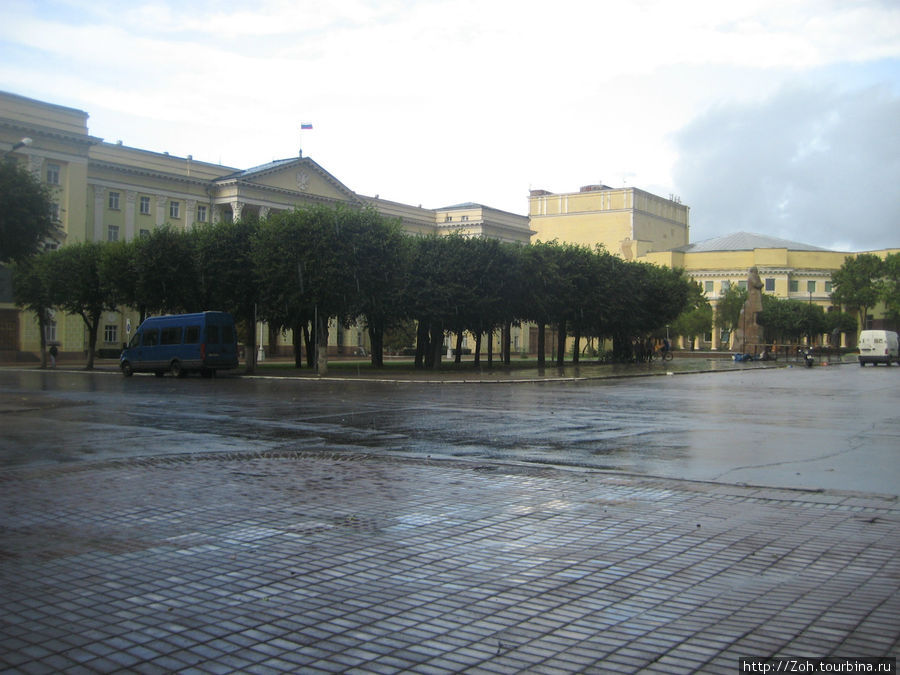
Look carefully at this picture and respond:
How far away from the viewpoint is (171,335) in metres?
39.5

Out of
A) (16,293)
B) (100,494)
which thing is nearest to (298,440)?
(100,494)

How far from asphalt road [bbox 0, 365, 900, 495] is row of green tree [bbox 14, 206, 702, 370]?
1502 centimetres

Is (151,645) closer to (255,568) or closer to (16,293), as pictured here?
(255,568)

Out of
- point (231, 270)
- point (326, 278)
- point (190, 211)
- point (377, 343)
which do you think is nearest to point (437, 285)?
point (377, 343)

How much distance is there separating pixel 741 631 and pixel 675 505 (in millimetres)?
3638

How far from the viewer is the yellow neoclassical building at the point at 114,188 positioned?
62.8m

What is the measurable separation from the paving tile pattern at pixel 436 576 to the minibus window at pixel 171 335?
30959 millimetres

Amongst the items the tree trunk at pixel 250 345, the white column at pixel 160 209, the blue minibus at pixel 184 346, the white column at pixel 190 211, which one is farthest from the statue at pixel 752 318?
the white column at pixel 160 209

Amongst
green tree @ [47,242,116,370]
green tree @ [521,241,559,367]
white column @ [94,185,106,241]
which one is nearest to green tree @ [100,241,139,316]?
green tree @ [47,242,116,370]

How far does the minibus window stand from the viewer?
39.2 metres

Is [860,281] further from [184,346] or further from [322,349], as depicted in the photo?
[184,346]

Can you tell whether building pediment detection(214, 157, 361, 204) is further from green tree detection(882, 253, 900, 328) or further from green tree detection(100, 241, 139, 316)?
green tree detection(882, 253, 900, 328)

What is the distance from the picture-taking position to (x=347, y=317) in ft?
148

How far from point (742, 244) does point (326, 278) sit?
110307 mm
